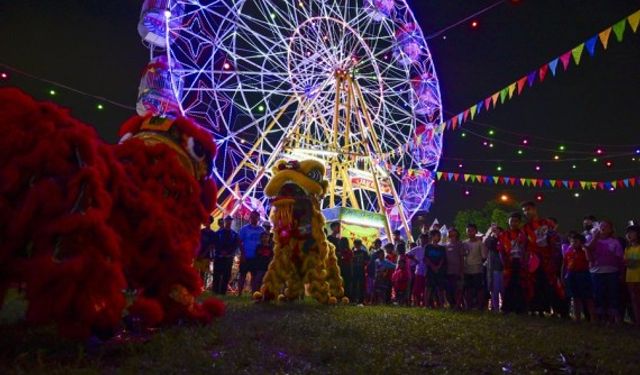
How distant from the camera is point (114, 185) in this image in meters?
3.56

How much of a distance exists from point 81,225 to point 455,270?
263 inches

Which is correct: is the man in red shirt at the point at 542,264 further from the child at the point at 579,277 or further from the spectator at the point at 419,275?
the spectator at the point at 419,275

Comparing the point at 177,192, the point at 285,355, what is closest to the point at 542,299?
the point at 285,355

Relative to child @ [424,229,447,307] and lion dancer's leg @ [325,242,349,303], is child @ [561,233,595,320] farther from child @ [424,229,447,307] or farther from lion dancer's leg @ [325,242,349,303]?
lion dancer's leg @ [325,242,349,303]

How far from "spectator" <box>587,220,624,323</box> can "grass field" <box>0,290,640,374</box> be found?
133cm

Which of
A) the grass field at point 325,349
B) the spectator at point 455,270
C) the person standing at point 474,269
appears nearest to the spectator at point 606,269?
the grass field at point 325,349

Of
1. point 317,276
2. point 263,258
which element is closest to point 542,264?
point 317,276

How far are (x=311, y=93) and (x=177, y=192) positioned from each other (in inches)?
563

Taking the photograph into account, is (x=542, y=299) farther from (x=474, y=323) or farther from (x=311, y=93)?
(x=311, y=93)

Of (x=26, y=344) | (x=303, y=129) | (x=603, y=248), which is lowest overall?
(x=26, y=344)

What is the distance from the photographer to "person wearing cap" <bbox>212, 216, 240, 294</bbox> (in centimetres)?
876

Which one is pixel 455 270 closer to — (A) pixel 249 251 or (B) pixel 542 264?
(B) pixel 542 264

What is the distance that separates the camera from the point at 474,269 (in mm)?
8219

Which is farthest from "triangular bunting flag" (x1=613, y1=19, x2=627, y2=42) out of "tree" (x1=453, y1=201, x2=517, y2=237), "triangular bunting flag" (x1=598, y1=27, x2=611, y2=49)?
"tree" (x1=453, y1=201, x2=517, y2=237)
